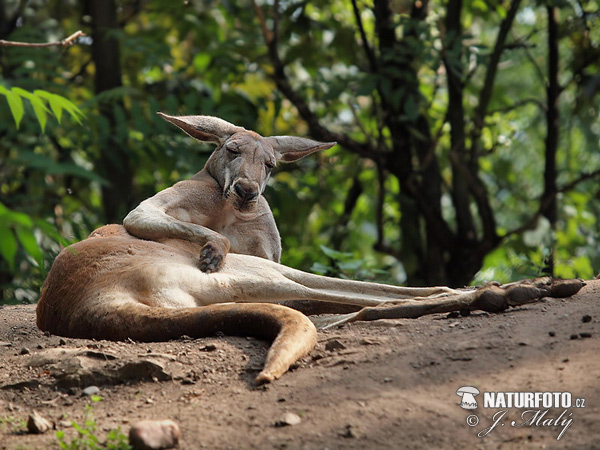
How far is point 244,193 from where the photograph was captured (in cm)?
511

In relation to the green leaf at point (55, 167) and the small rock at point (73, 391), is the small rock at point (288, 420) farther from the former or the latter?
the green leaf at point (55, 167)

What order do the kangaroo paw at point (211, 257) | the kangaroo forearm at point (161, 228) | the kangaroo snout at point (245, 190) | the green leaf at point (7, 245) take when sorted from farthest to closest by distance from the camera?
the kangaroo snout at point (245, 190), the kangaroo forearm at point (161, 228), the kangaroo paw at point (211, 257), the green leaf at point (7, 245)

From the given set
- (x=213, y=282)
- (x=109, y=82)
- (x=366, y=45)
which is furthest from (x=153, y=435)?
(x=109, y=82)

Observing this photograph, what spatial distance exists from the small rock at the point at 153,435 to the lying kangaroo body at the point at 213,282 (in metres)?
0.60

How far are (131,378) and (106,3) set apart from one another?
806 cm

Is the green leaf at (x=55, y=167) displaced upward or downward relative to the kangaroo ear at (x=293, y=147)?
downward

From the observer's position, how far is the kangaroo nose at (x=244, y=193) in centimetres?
511

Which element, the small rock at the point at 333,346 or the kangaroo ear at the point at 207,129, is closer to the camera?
the small rock at the point at 333,346

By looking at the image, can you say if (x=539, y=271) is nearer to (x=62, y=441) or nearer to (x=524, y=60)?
(x=62, y=441)

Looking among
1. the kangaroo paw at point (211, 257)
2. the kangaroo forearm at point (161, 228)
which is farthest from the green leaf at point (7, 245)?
the kangaroo forearm at point (161, 228)

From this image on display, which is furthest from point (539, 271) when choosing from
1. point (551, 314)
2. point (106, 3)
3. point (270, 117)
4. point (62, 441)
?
point (106, 3)

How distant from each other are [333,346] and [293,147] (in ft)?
7.55

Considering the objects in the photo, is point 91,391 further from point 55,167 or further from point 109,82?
point 109,82

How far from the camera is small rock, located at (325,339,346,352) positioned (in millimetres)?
3705
